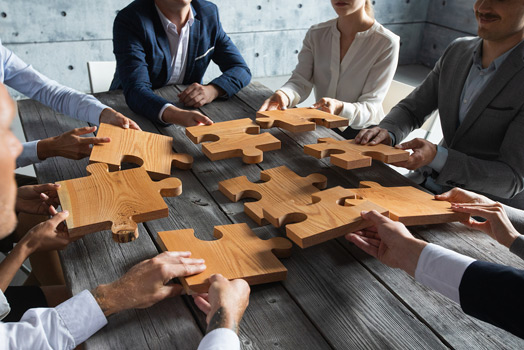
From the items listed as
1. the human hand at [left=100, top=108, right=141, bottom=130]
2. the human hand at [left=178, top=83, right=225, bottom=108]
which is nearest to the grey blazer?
the human hand at [left=178, top=83, right=225, bottom=108]

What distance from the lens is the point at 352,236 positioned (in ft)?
4.86

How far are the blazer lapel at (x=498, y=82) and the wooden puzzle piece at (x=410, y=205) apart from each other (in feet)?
2.51

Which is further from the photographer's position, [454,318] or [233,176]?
[233,176]

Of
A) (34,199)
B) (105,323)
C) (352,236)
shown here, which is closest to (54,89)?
(34,199)

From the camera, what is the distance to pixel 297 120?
2.23 meters

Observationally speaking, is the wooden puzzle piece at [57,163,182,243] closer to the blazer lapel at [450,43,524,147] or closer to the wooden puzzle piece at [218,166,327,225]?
the wooden puzzle piece at [218,166,327,225]

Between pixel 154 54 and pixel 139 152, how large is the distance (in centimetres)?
104

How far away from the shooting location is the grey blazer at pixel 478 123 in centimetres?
211

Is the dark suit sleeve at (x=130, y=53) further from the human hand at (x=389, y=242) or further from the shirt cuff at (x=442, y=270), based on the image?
the shirt cuff at (x=442, y=270)

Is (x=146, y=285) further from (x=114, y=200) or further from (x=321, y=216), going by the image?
(x=321, y=216)

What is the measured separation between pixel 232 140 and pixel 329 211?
68cm

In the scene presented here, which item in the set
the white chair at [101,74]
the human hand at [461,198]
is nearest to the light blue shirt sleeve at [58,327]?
the human hand at [461,198]

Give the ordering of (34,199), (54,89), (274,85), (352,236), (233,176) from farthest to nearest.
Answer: (274,85) → (54,89) → (233,176) → (34,199) → (352,236)

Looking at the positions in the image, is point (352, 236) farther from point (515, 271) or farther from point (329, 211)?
point (515, 271)
